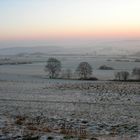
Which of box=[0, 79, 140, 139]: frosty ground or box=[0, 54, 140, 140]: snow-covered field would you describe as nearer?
box=[0, 54, 140, 140]: snow-covered field

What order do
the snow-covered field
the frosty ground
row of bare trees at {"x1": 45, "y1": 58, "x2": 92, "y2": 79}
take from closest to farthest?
the snow-covered field
the frosty ground
row of bare trees at {"x1": 45, "y1": 58, "x2": 92, "y2": 79}

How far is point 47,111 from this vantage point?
69.8 ft

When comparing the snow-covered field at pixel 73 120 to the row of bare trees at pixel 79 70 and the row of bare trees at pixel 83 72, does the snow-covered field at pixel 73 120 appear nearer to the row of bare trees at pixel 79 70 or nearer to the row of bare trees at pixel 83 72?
the row of bare trees at pixel 83 72

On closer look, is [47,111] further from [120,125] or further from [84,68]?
[84,68]

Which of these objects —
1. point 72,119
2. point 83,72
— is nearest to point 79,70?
point 83,72

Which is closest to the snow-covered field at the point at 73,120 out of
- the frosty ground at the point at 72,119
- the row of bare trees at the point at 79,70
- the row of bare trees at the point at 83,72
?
the frosty ground at the point at 72,119

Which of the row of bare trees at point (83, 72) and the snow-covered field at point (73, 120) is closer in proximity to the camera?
the snow-covered field at point (73, 120)

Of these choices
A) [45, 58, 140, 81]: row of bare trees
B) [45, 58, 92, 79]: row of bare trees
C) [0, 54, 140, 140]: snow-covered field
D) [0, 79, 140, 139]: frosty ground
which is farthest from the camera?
[45, 58, 92, 79]: row of bare trees

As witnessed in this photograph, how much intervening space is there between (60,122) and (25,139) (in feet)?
18.8

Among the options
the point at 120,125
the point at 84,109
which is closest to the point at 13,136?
the point at 120,125

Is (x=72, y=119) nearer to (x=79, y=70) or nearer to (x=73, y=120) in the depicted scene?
(x=73, y=120)

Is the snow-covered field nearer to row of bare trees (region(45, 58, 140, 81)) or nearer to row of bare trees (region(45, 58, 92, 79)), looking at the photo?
row of bare trees (region(45, 58, 140, 81))

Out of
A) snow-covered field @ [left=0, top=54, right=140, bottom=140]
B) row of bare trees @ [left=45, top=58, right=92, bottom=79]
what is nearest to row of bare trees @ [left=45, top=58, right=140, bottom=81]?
row of bare trees @ [left=45, top=58, right=92, bottom=79]

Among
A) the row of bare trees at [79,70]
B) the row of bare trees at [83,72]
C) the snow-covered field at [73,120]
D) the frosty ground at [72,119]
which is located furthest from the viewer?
the row of bare trees at [79,70]
